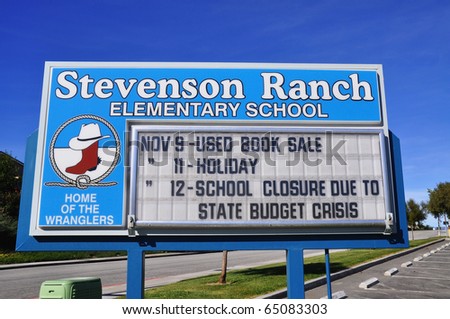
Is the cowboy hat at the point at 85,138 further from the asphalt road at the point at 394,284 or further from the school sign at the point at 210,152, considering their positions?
the asphalt road at the point at 394,284

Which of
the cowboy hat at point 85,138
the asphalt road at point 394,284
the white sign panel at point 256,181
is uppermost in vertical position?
the cowboy hat at point 85,138

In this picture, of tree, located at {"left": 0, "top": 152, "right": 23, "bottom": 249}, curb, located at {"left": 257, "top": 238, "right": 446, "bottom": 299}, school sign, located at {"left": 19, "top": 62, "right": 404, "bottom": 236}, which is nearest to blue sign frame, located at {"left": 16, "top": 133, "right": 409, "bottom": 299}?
school sign, located at {"left": 19, "top": 62, "right": 404, "bottom": 236}

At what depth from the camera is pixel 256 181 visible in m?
7.80

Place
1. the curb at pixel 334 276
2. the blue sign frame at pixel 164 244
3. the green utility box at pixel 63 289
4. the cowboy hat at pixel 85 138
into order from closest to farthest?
Result: 1. the green utility box at pixel 63 289
2. the blue sign frame at pixel 164 244
3. the cowboy hat at pixel 85 138
4. the curb at pixel 334 276

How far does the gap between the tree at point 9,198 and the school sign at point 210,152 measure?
31.5 metres

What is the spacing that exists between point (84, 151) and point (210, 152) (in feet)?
8.37

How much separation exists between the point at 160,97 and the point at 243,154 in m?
2.14

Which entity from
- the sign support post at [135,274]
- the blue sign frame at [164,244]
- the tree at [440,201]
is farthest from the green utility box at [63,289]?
the tree at [440,201]

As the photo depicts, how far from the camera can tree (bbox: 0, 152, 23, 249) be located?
35438 mm

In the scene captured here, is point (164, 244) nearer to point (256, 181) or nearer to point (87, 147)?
point (256, 181)

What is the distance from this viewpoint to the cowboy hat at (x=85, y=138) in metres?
8.02

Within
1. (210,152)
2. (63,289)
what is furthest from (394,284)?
(63,289)

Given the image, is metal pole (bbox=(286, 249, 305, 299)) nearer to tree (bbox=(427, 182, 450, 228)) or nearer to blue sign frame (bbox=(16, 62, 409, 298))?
blue sign frame (bbox=(16, 62, 409, 298))

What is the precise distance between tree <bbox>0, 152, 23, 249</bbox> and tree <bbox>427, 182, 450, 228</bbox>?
59013mm
